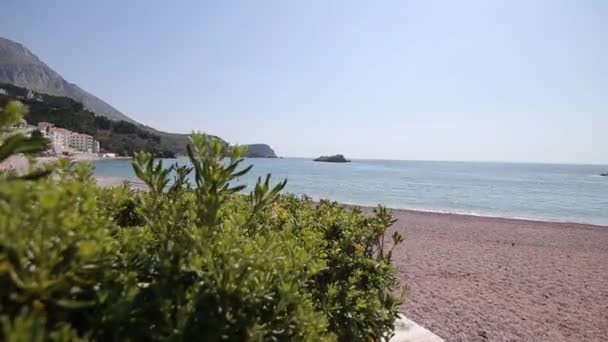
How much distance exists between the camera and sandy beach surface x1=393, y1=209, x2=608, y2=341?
5.43m

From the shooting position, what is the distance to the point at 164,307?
895mm

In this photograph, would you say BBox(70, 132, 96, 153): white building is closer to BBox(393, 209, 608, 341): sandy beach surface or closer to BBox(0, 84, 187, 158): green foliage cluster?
BBox(0, 84, 187, 158): green foliage cluster

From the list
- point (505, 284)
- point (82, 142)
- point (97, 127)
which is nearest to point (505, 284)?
point (505, 284)

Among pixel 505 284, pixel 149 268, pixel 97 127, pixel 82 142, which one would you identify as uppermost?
pixel 97 127

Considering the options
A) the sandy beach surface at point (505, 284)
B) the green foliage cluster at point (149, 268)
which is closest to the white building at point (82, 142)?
the sandy beach surface at point (505, 284)

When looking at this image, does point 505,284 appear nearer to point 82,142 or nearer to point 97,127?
point 82,142

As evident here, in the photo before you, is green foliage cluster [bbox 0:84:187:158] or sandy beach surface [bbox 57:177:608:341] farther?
green foliage cluster [bbox 0:84:187:158]

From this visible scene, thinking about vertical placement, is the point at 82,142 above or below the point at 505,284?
above

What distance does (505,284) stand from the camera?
773 cm

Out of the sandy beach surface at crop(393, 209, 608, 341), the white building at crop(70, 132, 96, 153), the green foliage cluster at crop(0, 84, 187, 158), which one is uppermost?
the green foliage cluster at crop(0, 84, 187, 158)

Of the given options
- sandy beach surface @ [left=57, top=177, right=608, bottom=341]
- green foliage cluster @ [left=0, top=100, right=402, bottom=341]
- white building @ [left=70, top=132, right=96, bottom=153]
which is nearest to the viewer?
green foliage cluster @ [left=0, top=100, right=402, bottom=341]

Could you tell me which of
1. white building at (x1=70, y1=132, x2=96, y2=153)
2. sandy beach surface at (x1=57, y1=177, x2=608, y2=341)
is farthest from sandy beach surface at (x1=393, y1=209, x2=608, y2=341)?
white building at (x1=70, y1=132, x2=96, y2=153)

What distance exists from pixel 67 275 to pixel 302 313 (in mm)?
617

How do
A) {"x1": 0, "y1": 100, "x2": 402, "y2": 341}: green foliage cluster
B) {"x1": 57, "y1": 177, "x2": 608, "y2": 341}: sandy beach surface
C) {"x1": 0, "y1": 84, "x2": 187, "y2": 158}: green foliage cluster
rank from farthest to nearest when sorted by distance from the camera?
{"x1": 0, "y1": 84, "x2": 187, "y2": 158}: green foliage cluster → {"x1": 57, "y1": 177, "x2": 608, "y2": 341}: sandy beach surface → {"x1": 0, "y1": 100, "x2": 402, "y2": 341}: green foliage cluster
